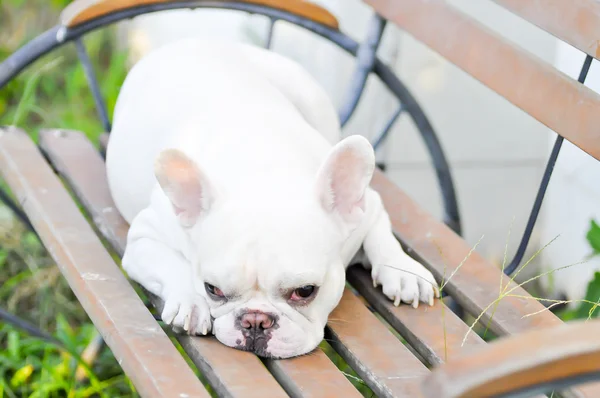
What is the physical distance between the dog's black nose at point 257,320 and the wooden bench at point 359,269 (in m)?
0.06

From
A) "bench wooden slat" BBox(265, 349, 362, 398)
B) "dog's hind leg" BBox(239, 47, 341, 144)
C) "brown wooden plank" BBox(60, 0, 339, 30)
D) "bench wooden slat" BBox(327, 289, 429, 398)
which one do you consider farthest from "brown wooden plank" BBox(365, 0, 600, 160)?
"bench wooden slat" BBox(265, 349, 362, 398)

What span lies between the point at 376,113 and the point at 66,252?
4.59 ft

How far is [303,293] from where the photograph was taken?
1712 millimetres

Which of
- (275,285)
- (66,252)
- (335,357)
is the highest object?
(275,285)

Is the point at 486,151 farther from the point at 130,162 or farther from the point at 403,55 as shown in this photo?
the point at 130,162

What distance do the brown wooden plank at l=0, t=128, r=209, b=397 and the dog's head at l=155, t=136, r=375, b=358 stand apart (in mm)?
134

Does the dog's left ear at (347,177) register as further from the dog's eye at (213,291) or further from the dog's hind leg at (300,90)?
the dog's hind leg at (300,90)

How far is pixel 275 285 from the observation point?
1.66 meters

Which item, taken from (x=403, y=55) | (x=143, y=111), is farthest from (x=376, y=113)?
(x=143, y=111)

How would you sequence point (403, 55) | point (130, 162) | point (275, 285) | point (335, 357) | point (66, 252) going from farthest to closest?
1. point (403, 55)
2. point (335, 357)
3. point (130, 162)
4. point (66, 252)
5. point (275, 285)

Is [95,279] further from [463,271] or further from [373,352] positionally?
[463,271]

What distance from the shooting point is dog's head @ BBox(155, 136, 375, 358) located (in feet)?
5.41

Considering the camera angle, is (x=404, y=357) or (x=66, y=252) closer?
(x=404, y=357)

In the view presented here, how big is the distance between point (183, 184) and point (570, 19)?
2.95 ft
